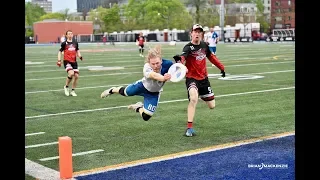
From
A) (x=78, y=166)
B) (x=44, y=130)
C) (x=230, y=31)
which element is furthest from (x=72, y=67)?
(x=230, y=31)

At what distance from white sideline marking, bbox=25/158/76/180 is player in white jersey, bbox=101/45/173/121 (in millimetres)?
1595

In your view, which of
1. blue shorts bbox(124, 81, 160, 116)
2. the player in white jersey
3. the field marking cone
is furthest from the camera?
blue shorts bbox(124, 81, 160, 116)

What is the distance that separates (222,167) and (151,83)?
4.92 feet

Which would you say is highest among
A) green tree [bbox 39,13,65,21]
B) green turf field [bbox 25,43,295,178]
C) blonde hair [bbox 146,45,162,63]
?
green tree [bbox 39,13,65,21]

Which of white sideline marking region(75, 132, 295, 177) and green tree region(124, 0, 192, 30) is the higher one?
green tree region(124, 0, 192, 30)

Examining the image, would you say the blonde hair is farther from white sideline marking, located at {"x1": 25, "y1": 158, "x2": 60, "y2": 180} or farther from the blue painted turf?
white sideline marking, located at {"x1": 25, "y1": 158, "x2": 60, "y2": 180}

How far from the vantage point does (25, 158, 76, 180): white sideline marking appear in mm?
5754

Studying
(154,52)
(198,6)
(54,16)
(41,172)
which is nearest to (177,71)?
(154,52)

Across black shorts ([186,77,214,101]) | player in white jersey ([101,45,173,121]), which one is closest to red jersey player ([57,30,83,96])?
black shorts ([186,77,214,101])

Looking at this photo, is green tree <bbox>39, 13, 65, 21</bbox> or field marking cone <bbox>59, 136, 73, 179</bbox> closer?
field marking cone <bbox>59, 136, 73, 179</bbox>
